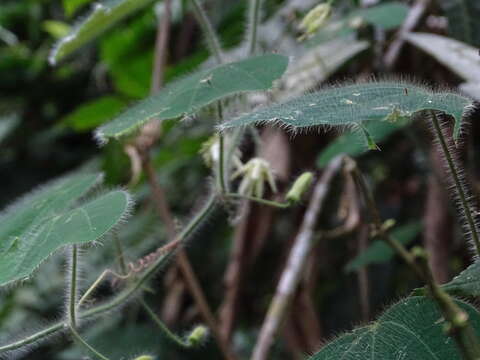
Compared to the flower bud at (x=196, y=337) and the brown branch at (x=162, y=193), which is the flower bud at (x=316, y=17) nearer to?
the brown branch at (x=162, y=193)

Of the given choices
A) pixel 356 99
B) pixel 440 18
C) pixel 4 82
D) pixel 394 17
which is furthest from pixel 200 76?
pixel 4 82

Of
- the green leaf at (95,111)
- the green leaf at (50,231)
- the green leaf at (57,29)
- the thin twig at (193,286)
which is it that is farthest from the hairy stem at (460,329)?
the green leaf at (57,29)

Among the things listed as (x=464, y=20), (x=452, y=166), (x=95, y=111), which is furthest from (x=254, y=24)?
(x=95, y=111)

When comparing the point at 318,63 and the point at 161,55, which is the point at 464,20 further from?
the point at 161,55

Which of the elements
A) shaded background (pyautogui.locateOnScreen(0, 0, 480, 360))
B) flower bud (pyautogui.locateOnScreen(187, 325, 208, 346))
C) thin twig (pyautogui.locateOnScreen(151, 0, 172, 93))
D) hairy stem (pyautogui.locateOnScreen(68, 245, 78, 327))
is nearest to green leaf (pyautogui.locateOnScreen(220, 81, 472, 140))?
hairy stem (pyautogui.locateOnScreen(68, 245, 78, 327))

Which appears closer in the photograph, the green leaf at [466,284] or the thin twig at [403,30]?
the green leaf at [466,284]

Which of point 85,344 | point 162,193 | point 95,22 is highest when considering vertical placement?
point 95,22

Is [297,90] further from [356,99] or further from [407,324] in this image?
[407,324]
